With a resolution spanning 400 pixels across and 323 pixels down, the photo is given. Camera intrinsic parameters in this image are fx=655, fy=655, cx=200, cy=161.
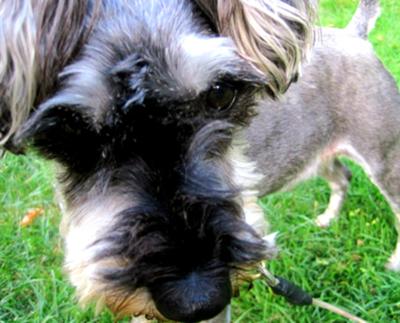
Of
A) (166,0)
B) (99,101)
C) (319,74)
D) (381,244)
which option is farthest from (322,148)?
(99,101)

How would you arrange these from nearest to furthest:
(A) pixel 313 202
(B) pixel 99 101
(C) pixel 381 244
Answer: (B) pixel 99 101 → (C) pixel 381 244 → (A) pixel 313 202

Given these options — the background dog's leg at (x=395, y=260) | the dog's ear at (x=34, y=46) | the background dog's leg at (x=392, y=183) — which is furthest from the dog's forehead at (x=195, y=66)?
the background dog's leg at (x=395, y=260)

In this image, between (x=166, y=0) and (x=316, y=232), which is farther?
(x=316, y=232)

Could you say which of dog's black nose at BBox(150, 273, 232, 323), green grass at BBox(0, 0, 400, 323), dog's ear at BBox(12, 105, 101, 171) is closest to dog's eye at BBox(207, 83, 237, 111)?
dog's ear at BBox(12, 105, 101, 171)

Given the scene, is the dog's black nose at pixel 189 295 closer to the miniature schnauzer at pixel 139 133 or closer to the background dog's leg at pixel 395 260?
the miniature schnauzer at pixel 139 133

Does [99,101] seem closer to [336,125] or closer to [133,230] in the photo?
[133,230]

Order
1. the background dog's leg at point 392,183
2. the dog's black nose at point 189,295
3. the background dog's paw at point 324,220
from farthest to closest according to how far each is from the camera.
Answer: the background dog's paw at point 324,220 < the background dog's leg at point 392,183 < the dog's black nose at point 189,295

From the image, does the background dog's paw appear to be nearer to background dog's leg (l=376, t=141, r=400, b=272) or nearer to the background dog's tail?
background dog's leg (l=376, t=141, r=400, b=272)
